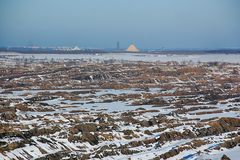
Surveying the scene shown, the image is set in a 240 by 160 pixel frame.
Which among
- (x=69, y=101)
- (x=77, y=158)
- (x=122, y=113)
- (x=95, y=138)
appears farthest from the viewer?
(x=69, y=101)

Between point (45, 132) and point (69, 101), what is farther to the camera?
point (69, 101)

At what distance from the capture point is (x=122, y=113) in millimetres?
29688

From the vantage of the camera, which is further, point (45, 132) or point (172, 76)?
point (172, 76)

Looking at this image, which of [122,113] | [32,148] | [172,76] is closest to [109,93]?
[122,113]

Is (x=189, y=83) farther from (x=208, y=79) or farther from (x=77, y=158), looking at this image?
(x=77, y=158)

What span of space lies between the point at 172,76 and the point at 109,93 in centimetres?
1769

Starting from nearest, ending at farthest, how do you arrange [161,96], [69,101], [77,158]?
[77,158] < [69,101] < [161,96]

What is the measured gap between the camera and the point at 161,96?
39031 mm

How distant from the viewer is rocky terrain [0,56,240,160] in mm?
20203

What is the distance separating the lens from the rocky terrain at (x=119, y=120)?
2020 centimetres

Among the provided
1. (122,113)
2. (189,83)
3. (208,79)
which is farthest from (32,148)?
(208,79)

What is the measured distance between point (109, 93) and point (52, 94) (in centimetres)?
498

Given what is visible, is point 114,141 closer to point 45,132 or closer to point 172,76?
point 45,132

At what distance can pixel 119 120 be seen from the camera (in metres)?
26.5
